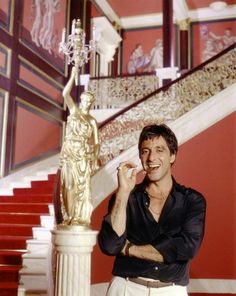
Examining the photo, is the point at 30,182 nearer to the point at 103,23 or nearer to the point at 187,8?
the point at 103,23

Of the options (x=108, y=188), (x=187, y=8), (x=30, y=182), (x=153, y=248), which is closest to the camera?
(x=153, y=248)

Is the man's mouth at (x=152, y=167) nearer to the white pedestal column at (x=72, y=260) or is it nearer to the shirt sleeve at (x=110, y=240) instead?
the shirt sleeve at (x=110, y=240)

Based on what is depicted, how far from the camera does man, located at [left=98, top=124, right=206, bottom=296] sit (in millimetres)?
1363

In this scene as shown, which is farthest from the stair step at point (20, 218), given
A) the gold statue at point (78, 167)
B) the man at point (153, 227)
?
the man at point (153, 227)

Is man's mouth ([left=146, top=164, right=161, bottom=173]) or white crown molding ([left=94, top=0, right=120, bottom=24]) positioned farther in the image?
white crown molding ([left=94, top=0, right=120, bottom=24])

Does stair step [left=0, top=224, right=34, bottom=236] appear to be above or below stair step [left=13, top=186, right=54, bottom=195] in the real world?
below

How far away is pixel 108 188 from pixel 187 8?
302 inches

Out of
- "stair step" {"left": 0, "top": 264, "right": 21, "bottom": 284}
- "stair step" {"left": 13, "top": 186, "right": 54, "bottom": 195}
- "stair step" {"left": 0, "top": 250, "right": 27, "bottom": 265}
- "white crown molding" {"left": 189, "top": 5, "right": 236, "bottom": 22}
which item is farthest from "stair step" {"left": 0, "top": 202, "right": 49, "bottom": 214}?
"white crown molding" {"left": 189, "top": 5, "right": 236, "bottom": 22}

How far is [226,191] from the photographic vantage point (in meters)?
5.43

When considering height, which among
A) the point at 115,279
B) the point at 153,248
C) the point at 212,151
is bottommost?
the point at 115,279

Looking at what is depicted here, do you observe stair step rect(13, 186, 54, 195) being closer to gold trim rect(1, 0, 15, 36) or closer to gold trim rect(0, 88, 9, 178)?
gold trim rect(0, 88, 9, 178)

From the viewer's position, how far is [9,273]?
14.0ft

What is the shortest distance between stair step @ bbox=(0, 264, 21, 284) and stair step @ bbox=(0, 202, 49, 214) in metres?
1.11

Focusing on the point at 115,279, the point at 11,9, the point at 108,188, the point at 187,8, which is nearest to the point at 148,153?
the point at 115,279
